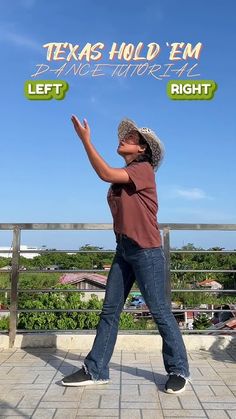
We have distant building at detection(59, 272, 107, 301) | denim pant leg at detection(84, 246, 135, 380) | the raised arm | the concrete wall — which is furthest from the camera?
distant building at detection(59, 272, 107, 301)

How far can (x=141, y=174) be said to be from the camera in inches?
123

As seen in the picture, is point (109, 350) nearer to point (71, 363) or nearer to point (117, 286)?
point (117, 286)

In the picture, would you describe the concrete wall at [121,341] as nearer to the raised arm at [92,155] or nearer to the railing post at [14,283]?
the railing post at [14,283]

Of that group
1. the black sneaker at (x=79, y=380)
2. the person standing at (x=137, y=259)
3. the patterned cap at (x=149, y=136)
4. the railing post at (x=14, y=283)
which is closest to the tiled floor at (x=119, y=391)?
the black sneaker at (x=79, y=380)

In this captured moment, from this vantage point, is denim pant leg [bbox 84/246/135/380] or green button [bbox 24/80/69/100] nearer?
denim pant leg [bbox 84/246/135/380]

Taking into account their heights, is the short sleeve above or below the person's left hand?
below

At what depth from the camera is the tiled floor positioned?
2.74 m

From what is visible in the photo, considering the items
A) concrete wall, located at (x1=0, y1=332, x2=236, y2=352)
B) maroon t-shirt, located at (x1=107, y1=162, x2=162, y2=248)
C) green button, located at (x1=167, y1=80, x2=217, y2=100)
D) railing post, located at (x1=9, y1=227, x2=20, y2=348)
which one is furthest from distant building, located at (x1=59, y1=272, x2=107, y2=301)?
green button, located at (x1=167, y1=80, x2=217, y2=100)

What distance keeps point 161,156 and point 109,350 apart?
4.54ft

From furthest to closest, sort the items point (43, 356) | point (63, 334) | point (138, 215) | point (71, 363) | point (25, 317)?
1. point (25, 317)
2. point (63, 334)
3. point (43, 356)
4. point (71, 363)
5. point (138, 215)

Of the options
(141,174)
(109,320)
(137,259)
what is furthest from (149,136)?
(109,320)

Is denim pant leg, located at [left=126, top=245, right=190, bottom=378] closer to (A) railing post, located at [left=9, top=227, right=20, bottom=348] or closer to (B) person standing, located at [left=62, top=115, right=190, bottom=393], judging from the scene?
(B) person standing, located at [left=62, top=115, right=190, bottom=393]

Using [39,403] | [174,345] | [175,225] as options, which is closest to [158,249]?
[174,345]

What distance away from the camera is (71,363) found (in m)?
4.00
